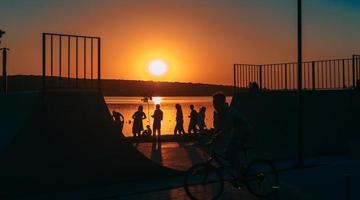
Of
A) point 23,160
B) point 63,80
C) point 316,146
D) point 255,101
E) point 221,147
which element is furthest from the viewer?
point 255,101

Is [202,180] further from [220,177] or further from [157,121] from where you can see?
[157,121]

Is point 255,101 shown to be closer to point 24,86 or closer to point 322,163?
point 322,163

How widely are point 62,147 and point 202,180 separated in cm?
321

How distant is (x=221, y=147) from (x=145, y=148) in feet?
9.04

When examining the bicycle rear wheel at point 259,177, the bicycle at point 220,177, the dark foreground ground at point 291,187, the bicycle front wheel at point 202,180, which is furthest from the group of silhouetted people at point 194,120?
the bicycle front wheel at point 202,180

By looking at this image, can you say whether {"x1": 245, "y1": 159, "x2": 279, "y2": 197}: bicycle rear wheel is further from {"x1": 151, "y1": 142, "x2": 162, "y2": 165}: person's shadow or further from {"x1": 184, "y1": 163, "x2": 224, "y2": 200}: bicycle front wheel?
{"x1": 151, "y1": 142, "x2": 162, "y2": 165}: person's shadow

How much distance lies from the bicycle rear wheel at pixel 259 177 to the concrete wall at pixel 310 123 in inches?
276

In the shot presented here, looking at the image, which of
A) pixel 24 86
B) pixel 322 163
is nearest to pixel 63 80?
pixel 24 86

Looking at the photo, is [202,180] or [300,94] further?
[300,94]

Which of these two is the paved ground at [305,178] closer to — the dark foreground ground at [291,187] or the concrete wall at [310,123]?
the dark foreground ground at [291,187]

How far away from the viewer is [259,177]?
1027 cm

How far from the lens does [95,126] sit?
12.2 m

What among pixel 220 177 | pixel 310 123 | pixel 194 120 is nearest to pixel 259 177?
pixel 220 177

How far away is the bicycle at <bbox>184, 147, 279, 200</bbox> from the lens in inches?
396
